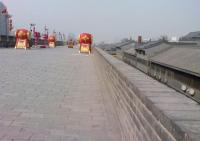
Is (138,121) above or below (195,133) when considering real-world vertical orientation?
below

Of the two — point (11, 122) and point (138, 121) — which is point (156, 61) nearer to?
point (11, 122)

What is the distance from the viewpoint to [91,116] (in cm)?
700

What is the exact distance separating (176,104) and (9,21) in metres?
86.3

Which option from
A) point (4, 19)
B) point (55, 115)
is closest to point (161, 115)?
point (55, 115)

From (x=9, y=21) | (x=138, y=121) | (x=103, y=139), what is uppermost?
(x=9, y=21)

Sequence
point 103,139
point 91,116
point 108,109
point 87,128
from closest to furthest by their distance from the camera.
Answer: point 103,139, point 87,128, point 91,116, point 108,109

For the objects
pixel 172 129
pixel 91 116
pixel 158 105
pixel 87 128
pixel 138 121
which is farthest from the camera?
pixel 91 116

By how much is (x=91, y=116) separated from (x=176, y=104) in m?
4.22

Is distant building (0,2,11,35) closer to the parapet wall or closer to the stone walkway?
the stone walkway

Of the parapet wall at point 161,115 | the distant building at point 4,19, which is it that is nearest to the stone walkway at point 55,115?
the parapet wall at point 161,115

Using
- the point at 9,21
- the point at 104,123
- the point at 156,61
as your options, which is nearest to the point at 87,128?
the point at 104,123

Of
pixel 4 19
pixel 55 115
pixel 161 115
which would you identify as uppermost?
pixel 4 19

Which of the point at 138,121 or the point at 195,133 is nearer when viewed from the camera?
the point at 195,133

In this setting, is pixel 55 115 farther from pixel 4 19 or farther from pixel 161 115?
pixel 4 19
